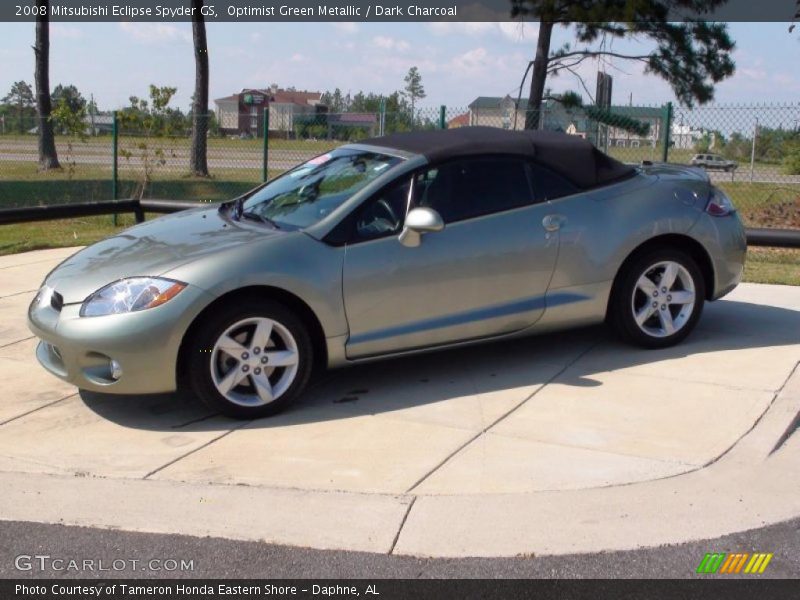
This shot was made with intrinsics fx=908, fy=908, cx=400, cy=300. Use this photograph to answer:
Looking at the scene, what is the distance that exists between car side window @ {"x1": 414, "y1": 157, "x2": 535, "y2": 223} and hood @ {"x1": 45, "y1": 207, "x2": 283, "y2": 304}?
1.01 metres

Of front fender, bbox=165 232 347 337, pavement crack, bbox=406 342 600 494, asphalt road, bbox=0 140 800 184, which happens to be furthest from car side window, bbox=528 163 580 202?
asphalt road, bbox=0 140 800 184

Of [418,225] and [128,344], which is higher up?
[418,225]

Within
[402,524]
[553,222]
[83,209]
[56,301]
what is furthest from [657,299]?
[83,209]

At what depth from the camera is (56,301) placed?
17.2 feet

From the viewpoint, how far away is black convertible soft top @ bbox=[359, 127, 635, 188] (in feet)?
19.2

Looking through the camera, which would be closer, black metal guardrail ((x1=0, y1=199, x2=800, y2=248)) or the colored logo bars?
the colored logo bars

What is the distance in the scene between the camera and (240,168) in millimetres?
16688

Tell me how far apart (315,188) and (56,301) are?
5.76 feet

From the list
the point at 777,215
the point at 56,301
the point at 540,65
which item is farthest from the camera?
the point at 540,65

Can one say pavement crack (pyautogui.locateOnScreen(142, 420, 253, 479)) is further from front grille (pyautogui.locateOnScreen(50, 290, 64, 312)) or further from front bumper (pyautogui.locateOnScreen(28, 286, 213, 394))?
front grille (pyautogui.locateOnScreen(50, 290, 64, 312))

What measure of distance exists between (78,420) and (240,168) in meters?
12.0

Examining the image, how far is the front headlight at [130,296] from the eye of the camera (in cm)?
488

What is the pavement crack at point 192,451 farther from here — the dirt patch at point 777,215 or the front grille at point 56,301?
the dirt patch at point 777,215

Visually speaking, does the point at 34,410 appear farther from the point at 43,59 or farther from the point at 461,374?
the point at 43,59
